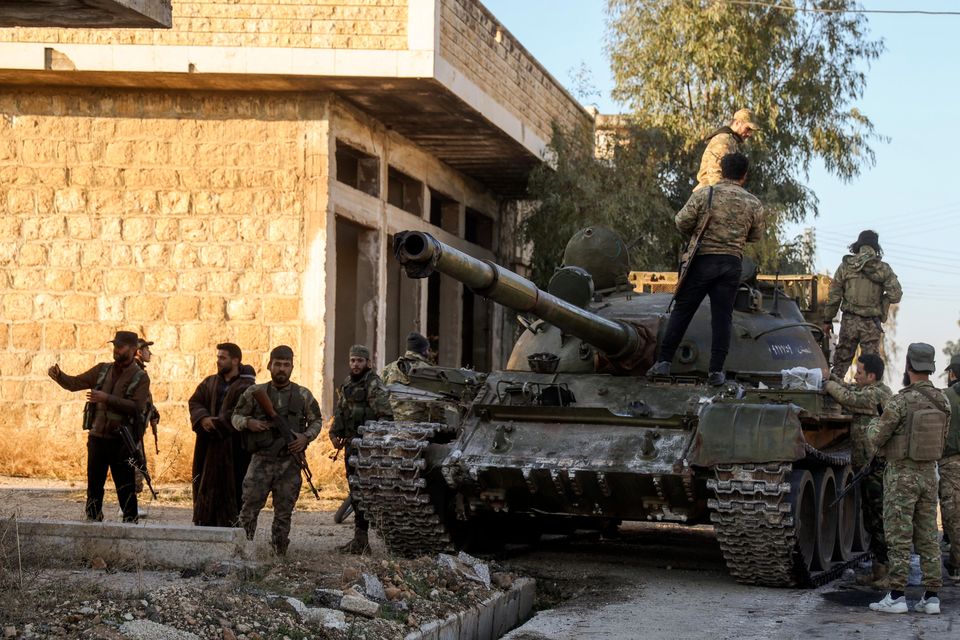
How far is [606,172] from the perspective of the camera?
20500 millimetres

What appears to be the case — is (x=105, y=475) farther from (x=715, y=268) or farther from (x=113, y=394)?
(x=715, y=268)

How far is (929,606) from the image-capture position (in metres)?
8.31

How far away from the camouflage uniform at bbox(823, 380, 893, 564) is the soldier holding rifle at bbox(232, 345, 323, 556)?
367 cm

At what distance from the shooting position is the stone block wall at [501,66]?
1634 cm

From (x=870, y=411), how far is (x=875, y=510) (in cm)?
71

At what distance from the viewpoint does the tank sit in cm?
880

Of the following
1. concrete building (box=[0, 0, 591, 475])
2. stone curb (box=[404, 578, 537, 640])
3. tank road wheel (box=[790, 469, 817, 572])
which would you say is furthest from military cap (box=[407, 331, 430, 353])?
tank road wheel (box=[790, 469, 817, 572])

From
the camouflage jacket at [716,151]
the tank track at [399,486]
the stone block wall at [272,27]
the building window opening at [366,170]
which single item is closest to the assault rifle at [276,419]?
the tank track at [399,486]

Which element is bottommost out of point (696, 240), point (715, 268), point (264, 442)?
point (264, 442)

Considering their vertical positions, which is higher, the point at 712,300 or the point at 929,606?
the point at 712,300

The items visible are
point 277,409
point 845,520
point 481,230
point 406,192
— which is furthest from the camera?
point 481,230

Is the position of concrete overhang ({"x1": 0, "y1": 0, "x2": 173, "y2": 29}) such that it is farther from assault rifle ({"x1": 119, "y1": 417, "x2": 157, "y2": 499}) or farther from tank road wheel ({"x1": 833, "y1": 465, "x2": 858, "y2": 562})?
tank road wheel ({"x1": 833, "y1": 465, "x2": 858, "y2": 562})

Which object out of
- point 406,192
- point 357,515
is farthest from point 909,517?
point 406,192

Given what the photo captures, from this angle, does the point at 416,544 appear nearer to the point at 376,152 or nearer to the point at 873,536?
the point at 873,536
